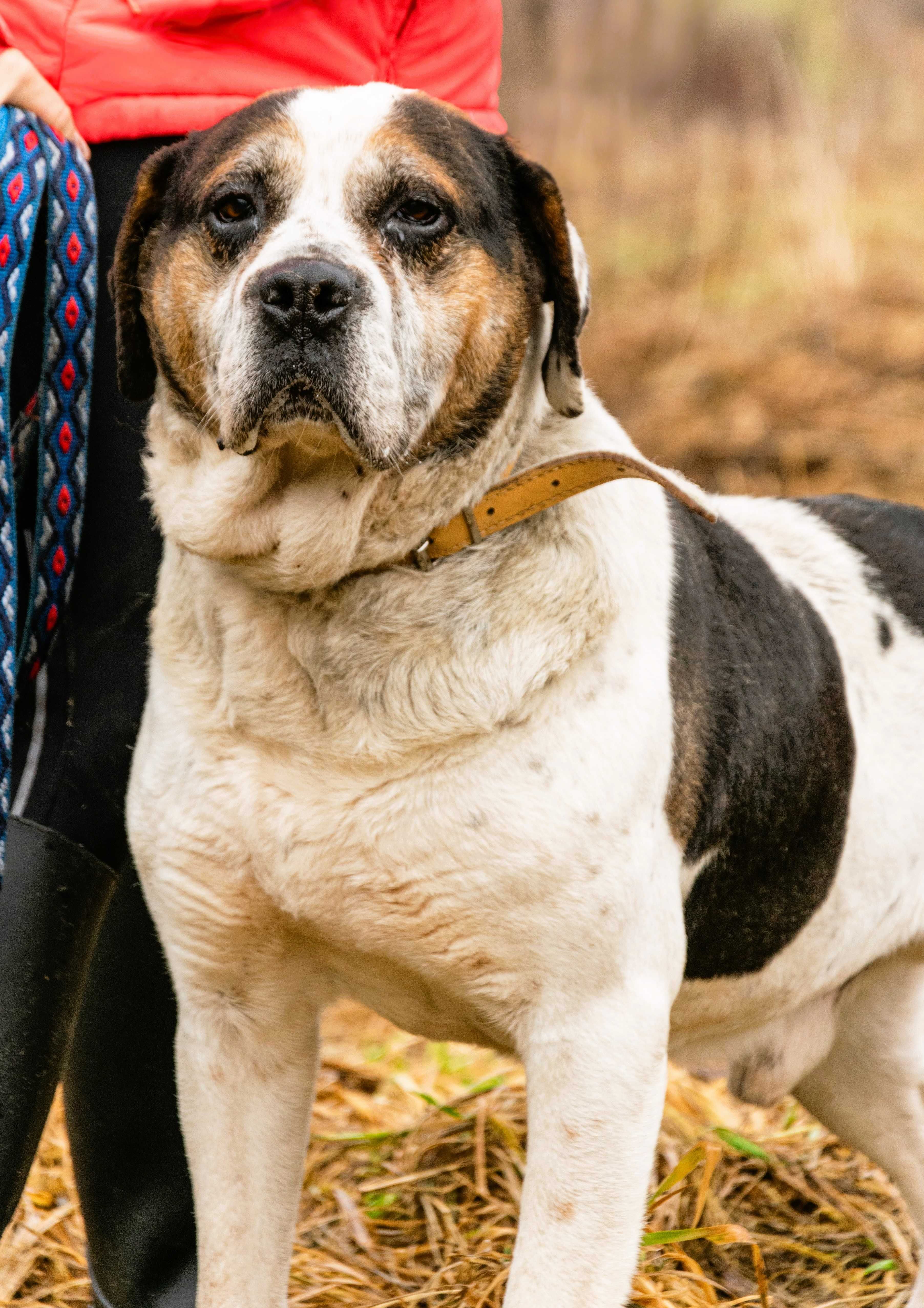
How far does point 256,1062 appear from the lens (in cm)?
255

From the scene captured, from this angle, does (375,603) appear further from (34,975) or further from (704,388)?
(704,388)

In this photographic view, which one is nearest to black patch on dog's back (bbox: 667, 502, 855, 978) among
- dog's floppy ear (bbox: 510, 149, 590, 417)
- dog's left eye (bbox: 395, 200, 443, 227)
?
dog's floppy ear (bbox: 510, 149, 590, 417)

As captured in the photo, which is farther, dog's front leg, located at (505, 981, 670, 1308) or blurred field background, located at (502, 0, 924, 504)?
blurred field background, located at (502, 0, 924, 504)

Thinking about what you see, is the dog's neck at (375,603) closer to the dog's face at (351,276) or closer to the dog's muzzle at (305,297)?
the dog's face at (351,276)

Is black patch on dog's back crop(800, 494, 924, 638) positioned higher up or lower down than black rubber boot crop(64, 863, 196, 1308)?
higher up

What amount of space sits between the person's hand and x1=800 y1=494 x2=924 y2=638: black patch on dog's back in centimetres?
153

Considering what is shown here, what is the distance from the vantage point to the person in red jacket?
8.45 feet

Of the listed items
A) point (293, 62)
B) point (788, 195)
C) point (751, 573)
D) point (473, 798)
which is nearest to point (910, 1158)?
point (751, 573)

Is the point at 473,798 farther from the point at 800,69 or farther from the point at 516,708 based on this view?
the point at 800,69

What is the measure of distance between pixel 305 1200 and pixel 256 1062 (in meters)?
1.26

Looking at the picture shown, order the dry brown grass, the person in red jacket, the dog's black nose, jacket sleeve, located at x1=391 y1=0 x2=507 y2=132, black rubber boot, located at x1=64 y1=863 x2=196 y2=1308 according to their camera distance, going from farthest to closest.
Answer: the dry brown grass → black rubber boot, located at x1=64 y1=863 x2=196 y2=1308 → jacket sleeve, located at x1=391 y1=0 x2=507 y2=132 → the person in red jacket → the dog's black nose

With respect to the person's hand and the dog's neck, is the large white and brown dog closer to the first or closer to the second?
the dog's neck

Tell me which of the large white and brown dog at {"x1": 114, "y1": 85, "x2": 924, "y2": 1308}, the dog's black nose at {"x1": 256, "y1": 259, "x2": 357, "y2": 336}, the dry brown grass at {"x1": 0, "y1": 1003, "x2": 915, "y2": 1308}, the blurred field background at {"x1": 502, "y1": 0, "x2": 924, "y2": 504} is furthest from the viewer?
the blurred field background at {"x1": 502, "y1": 0, "x2": 924, "y2": 504}

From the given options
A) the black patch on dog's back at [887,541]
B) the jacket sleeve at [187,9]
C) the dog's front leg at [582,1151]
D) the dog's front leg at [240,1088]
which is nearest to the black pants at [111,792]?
the jacket sleeve at [187,9]
